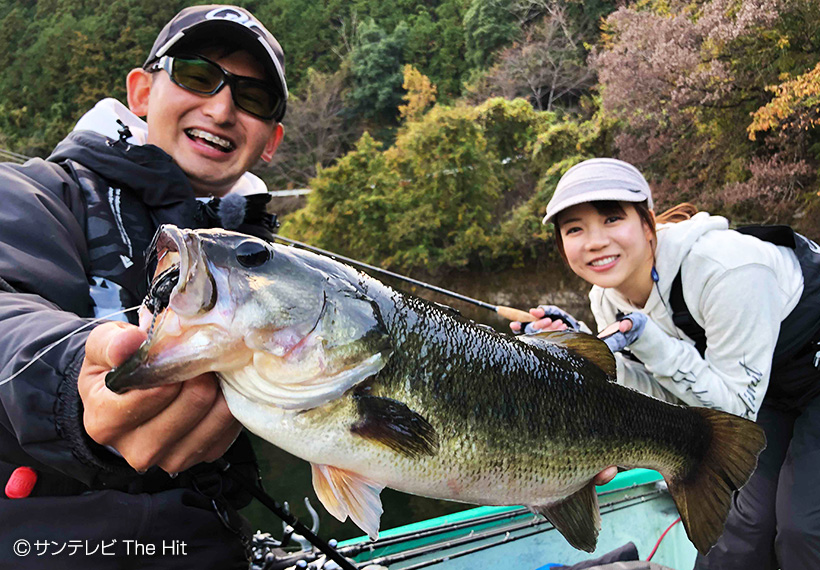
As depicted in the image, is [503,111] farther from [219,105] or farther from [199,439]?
[199,439]

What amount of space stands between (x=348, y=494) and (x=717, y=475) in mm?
1382

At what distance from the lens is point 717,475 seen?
1849mm

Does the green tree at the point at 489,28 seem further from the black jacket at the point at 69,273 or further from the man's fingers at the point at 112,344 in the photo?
the man's fingers at the point at 112,344

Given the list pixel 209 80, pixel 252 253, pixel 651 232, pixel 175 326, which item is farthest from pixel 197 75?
pixel 651 232

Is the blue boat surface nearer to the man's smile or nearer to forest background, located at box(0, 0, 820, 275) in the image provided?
the man's smile

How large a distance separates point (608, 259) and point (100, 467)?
2525 millimetres

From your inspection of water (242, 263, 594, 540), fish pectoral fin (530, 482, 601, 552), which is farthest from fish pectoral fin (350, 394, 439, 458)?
water (242, 263, 594, 540)

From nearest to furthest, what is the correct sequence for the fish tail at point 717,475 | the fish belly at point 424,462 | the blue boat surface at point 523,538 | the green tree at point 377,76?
1. the fish belly at point 424,462
2. the fish tail at point 717,475
3. the blue boat surface at point 523,538
4. the green tree at point 377,76

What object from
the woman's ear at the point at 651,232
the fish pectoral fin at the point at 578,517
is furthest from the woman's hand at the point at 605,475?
the woman's ear at the point at 651,232

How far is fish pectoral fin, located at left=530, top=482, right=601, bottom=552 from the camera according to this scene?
169 cm

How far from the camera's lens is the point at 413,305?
143cm

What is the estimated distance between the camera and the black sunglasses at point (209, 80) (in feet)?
7.18

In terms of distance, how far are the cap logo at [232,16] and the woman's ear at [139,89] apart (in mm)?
440

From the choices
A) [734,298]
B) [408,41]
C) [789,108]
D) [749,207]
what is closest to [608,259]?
[734,298]
